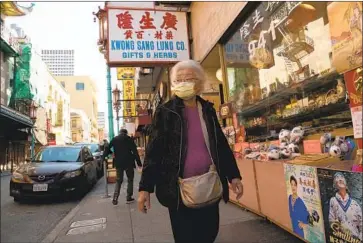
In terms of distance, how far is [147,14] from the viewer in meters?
8.57

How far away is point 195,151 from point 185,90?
0.46 metres

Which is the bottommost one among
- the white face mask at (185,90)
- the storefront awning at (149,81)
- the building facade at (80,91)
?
the white face mask at (185,90)

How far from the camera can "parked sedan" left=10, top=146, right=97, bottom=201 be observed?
25.3ft

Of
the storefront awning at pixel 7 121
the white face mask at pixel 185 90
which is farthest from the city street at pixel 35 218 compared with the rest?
the white face mask at pixel 185 90

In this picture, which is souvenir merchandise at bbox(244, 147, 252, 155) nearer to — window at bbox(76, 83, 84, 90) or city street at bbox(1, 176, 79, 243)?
city street at bbox(1, 176, 79, 243)

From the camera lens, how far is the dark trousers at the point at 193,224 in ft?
7.28

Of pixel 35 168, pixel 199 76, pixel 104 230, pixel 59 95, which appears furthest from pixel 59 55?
pixel 59 95

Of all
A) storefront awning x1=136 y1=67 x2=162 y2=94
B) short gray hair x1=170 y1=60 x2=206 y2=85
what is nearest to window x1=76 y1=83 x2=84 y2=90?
storefront awning x1=136 y1=67 x2=162 y2=94

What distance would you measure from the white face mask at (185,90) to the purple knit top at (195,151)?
129mm

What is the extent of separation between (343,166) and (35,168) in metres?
7.42

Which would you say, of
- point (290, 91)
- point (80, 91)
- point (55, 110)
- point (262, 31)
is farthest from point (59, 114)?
point (290, 91)

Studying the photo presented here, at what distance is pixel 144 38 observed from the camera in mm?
8391

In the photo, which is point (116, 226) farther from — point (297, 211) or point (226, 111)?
point (226, 111)

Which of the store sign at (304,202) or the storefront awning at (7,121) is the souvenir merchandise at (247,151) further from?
the storefront awning at (7,121)
